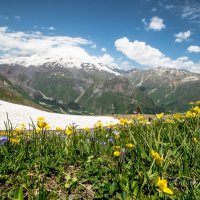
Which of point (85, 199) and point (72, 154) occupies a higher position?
point (72, 154)

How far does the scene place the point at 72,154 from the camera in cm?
504

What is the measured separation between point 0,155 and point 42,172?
2.87ft

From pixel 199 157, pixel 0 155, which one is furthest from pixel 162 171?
pixel 0 155

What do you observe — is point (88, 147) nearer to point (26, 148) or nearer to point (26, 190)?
point (26, 148)

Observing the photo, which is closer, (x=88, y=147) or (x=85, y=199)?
(x=85, y=199)

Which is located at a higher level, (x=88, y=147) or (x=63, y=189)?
(x=88, y=147)

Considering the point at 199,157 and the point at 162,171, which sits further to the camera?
the point at 199,157

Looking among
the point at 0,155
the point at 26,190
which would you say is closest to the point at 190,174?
the point at 26,190

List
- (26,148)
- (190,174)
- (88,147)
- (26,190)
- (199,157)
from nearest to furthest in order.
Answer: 1. (26,190)
2. (190,174)
3. (199,157)
4. (26,148)
5. (88,147)

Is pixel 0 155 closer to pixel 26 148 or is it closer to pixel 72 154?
pixel 26 148

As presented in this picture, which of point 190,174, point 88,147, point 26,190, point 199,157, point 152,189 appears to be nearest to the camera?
point 152,189

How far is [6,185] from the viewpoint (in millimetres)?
3824

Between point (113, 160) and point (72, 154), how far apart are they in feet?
2.52

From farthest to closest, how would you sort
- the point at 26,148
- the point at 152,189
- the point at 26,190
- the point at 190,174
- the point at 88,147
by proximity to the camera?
1. the point at 88,147
2. the point at 26,148
3. the point at 190,174
4. the point at 26,190
5. the point at 152,189
